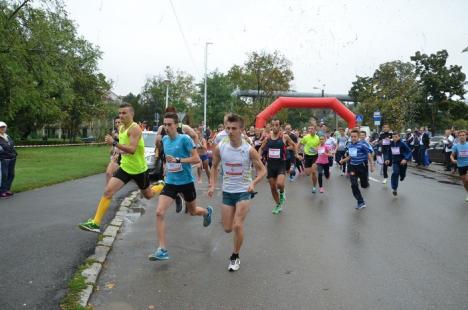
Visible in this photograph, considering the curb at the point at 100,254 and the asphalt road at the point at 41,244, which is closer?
the asphalt road at the point at 41,244

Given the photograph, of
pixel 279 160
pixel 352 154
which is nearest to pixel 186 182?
pixel 279 160

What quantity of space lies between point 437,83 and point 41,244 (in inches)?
1635

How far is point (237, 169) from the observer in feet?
18.3

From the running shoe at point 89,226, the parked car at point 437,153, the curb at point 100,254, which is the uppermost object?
the parked car at point 437,153

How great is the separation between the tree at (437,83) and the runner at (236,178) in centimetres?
4044

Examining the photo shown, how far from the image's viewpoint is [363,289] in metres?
4.70

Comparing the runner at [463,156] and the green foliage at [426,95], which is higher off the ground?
the green foliage at [426,95]

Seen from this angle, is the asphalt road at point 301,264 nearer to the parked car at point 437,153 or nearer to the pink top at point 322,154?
the pink top at point 322,154

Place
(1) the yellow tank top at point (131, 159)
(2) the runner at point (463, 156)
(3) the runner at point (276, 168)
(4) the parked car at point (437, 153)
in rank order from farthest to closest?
(4) the parked car at point (437, 153)
(2) the runner at point (463, 156)
(3) the runner at point (276, 168)
(1) the yellow tank top at point (131, 159)

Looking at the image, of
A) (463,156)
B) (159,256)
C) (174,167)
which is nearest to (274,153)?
(174,167)

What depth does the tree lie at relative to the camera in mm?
41719

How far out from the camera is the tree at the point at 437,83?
4172 cm

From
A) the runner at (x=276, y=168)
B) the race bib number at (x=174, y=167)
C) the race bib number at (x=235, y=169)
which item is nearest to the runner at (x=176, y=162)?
the race bib number at (x=174, y=167)

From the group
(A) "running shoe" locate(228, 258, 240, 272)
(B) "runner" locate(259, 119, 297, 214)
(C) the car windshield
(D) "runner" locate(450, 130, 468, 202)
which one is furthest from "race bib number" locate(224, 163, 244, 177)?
(C) the car windshield
